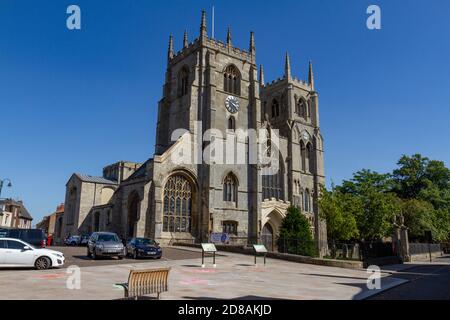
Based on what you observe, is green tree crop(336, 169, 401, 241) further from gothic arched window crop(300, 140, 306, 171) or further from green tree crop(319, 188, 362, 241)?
gothic arched window crop(300, 140, 306, 171)

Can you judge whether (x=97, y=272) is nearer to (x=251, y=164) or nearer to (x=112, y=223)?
(x=112, y=223)

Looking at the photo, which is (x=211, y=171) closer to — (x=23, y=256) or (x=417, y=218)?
(x=23, y=256)

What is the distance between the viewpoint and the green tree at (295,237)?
115 ft

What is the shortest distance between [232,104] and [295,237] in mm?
18045

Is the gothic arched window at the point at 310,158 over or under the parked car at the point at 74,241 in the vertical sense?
over

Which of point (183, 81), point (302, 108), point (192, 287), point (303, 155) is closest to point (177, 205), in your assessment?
point (183, 81)

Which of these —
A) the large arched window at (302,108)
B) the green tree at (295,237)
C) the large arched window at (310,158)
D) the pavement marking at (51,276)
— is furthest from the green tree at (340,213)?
the pavement marking at (51,276)

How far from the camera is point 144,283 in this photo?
367 inches

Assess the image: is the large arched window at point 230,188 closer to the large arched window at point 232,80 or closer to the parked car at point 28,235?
the large arched window at point 232,80

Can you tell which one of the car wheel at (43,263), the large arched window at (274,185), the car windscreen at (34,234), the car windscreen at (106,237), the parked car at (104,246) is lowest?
the car wheel at (43,263)

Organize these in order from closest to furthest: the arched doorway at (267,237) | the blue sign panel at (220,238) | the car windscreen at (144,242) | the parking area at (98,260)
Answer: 1. the parking area at (98,260)
2. the car windscreen at (144,242)
3. the blue sign panel at (220,238)
4. the arched doorway at (267,237)

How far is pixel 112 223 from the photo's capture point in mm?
41156

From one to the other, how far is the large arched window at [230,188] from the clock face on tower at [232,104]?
26.9ft
